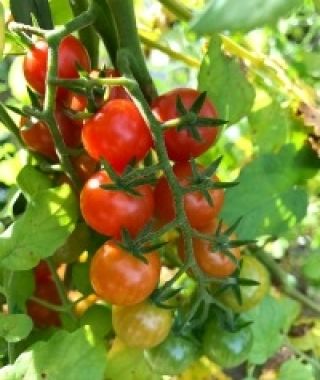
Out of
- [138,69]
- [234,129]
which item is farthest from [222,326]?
[234,129]

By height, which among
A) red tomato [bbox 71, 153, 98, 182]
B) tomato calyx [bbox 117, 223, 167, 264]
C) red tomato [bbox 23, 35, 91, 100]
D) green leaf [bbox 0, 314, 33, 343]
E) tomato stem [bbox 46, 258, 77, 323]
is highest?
red tomato [bbox 23, 35, 91, 100]

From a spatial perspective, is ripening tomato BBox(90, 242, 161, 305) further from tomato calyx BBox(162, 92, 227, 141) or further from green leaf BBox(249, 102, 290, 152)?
green leaf BBox(249, 102, 290, 152)

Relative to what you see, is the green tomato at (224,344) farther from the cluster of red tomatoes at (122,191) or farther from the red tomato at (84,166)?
the red tomato at (84,166)

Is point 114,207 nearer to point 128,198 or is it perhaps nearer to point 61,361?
point 128,198

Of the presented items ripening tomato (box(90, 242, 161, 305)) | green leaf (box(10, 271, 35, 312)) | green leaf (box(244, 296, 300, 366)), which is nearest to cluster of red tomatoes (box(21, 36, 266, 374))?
ripening tomato (box(90, 242, 161, 305))

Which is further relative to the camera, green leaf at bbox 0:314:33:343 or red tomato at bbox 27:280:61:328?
red tomato at bbox 27:280:61:328

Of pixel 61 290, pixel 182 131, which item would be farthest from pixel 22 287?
pixel 182 131

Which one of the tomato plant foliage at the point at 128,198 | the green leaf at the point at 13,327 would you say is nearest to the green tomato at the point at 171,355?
the tomato plant foliage at the point at 128,198
